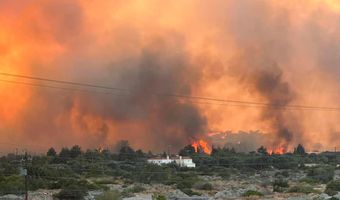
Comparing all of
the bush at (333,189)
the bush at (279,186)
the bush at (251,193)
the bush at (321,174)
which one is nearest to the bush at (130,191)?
the bush at (251,193)

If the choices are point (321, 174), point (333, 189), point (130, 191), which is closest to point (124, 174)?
point (130, 191)

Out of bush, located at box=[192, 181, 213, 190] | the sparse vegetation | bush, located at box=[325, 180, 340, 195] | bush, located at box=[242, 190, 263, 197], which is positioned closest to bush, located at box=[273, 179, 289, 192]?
the sparse vegetation

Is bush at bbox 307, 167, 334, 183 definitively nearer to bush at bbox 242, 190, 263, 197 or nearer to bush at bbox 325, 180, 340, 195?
bush at bbox 325, 180, 340, 195

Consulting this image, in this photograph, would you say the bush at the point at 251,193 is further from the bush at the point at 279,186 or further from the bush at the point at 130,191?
the bush at the point at 130,191

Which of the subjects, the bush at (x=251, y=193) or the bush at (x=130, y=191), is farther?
the bush at (x=251, y=193)

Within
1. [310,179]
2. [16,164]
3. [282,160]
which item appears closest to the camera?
[310,179]

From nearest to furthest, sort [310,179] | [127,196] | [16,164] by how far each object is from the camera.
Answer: [127,196] → [310,179] → [16,164]

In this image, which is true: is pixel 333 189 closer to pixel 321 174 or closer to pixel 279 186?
pixel 279 186

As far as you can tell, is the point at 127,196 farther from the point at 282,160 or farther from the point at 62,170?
the point at 282,160

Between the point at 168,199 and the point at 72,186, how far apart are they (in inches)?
899

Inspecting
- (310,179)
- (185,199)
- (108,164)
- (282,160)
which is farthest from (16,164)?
(282,160)

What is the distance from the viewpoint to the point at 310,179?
468ft

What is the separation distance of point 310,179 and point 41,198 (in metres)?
75.0

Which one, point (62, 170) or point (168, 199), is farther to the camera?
point (62, 170)
